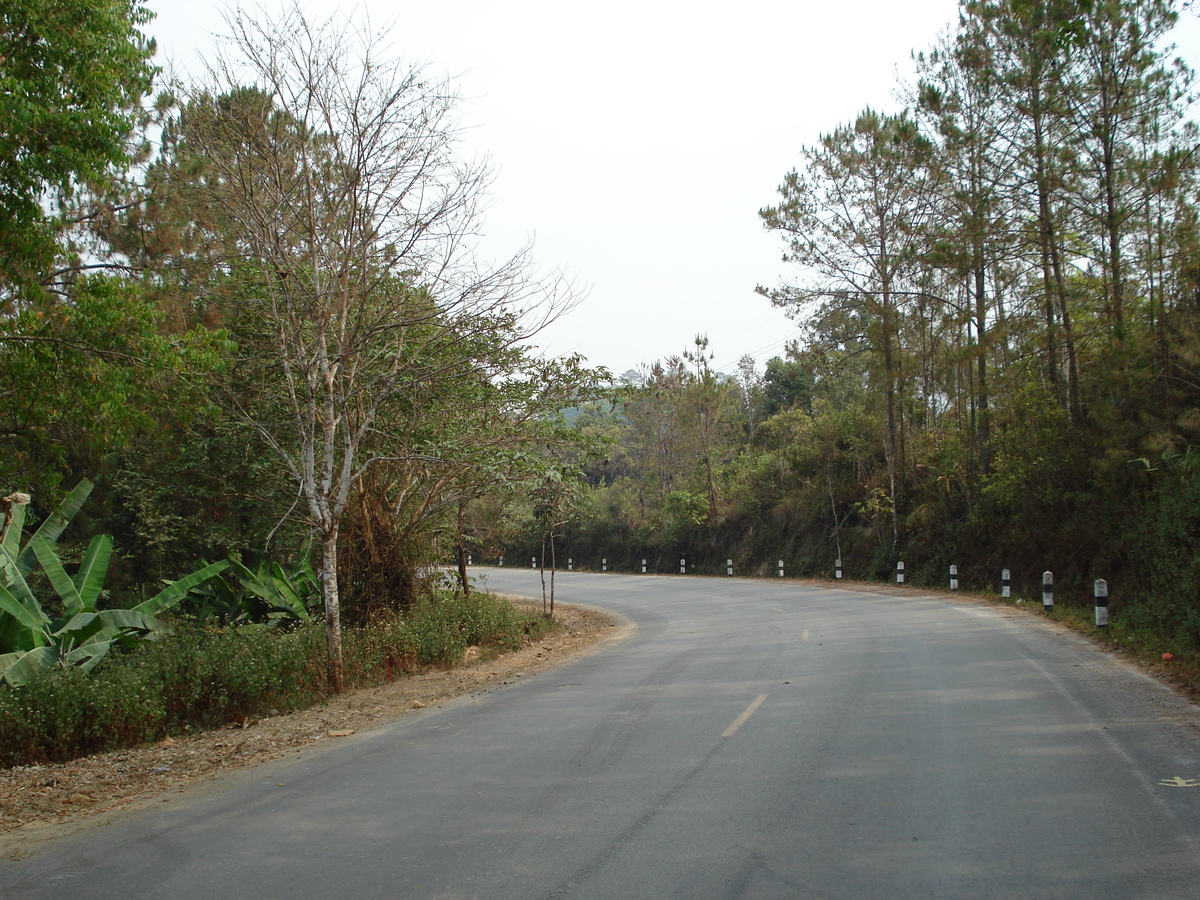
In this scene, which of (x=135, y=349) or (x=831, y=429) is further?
(x=831, y=429)

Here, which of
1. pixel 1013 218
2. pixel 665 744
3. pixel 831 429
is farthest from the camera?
pixel 831 429

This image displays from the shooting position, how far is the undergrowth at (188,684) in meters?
8.37

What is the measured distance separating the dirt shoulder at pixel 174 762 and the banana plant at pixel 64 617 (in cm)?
176

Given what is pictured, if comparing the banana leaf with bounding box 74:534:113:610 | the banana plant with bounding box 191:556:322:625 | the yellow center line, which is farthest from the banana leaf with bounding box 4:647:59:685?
the yellow center line

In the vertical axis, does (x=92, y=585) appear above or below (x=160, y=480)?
below

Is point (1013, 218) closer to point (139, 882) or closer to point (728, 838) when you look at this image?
point (728, 838)

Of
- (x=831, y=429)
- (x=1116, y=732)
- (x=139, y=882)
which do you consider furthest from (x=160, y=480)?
(x=831, y=429)

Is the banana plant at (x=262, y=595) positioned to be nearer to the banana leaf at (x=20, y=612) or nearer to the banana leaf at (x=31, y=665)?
the banana leaf at (x=20, y=612)

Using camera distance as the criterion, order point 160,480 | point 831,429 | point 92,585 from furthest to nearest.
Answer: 1. point 831,429
2. point 160,480
3. point 92,585

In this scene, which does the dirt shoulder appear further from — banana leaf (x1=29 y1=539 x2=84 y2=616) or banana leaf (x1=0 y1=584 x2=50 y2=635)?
banana leaf (x1=29 y1=539 x2=84 y2=616)

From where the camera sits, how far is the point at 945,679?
10289 millimetres

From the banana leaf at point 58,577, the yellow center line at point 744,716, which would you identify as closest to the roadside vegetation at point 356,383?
the banana leaf at point 58,577

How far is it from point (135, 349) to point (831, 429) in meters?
31.3

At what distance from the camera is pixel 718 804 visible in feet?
19.5
